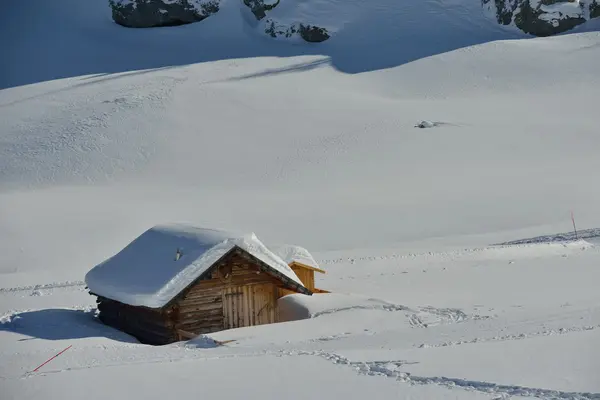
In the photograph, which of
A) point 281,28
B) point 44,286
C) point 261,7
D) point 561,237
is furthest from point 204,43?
point 44,286

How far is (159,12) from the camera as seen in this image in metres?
72.6

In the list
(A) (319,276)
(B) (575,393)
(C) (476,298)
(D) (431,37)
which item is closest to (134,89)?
(D) (431,37)

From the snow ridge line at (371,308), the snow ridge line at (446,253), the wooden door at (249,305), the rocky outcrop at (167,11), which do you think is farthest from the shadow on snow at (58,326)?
the rocky outcrop at (167,11)

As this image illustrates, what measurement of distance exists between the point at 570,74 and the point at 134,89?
24.6m

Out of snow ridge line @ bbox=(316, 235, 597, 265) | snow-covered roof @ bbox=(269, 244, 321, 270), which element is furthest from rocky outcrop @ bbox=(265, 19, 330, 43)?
snow-covered roof @ bbox=(269, 244, 321, 270)

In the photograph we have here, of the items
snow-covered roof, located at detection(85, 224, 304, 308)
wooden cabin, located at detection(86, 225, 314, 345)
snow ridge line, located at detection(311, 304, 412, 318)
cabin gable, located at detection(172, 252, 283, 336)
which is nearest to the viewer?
snow-covered roof, located at detection(85, 224, 304, 308)

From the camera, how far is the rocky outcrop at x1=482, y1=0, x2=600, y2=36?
67250 mm

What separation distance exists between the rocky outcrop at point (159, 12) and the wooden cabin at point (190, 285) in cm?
5048

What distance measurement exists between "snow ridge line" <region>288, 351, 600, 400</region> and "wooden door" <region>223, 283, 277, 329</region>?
4.79 m

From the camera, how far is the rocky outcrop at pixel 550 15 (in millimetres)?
67250

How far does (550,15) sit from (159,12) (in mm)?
26560

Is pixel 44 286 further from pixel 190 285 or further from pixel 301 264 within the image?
pixel 190 285

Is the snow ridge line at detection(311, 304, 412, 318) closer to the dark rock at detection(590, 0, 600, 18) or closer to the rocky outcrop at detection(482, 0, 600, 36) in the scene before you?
the rocky outcrop at detection(482, 0, 600, 36)

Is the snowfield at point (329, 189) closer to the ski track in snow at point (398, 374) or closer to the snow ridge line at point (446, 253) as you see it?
the ski track in snow at point (398, 374)
